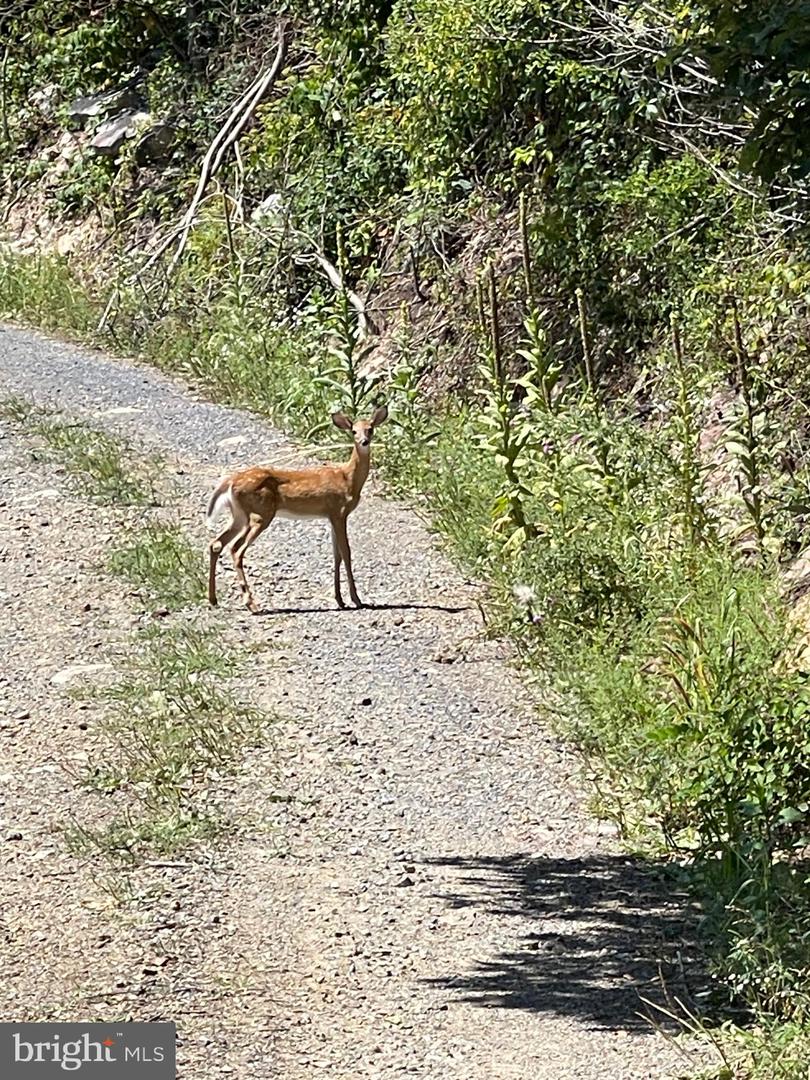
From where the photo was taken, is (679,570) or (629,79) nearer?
(679,570)

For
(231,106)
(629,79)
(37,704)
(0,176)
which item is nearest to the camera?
(37,704)

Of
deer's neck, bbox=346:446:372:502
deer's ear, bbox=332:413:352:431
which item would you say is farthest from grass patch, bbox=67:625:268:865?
deer's ear, bbox=332:413:352:431

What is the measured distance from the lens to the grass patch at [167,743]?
8031mm

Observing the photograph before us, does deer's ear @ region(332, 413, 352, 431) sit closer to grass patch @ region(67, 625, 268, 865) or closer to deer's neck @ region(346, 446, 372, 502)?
deer's neck @ region(346, 446, 372, 502)

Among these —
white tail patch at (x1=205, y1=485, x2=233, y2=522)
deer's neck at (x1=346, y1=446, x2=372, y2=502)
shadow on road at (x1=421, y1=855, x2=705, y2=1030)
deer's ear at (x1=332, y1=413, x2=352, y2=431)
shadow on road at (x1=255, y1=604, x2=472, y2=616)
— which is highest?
deer's ear at (x1=332, y1=413, x2=352, y2=431)

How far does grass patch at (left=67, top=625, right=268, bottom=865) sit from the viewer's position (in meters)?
8.03

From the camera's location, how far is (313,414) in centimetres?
1502

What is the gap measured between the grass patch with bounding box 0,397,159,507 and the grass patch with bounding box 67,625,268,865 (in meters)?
2.76

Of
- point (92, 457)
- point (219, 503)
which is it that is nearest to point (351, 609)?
point (219, 503)

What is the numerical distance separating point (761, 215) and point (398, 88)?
537cm

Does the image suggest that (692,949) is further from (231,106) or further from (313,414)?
(231,106)

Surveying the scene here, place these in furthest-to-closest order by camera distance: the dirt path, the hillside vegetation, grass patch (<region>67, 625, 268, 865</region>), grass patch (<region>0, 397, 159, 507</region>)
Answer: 1. grass patch (<region>0, 397, 159, 507</region>)
2. grass patch (<region>67, 625, 268, 865</region>)
3. the hillside vegetation
4. the dirt path

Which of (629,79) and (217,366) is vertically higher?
(629,79)

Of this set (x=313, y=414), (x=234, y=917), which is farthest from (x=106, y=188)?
(x=234, y=917)
